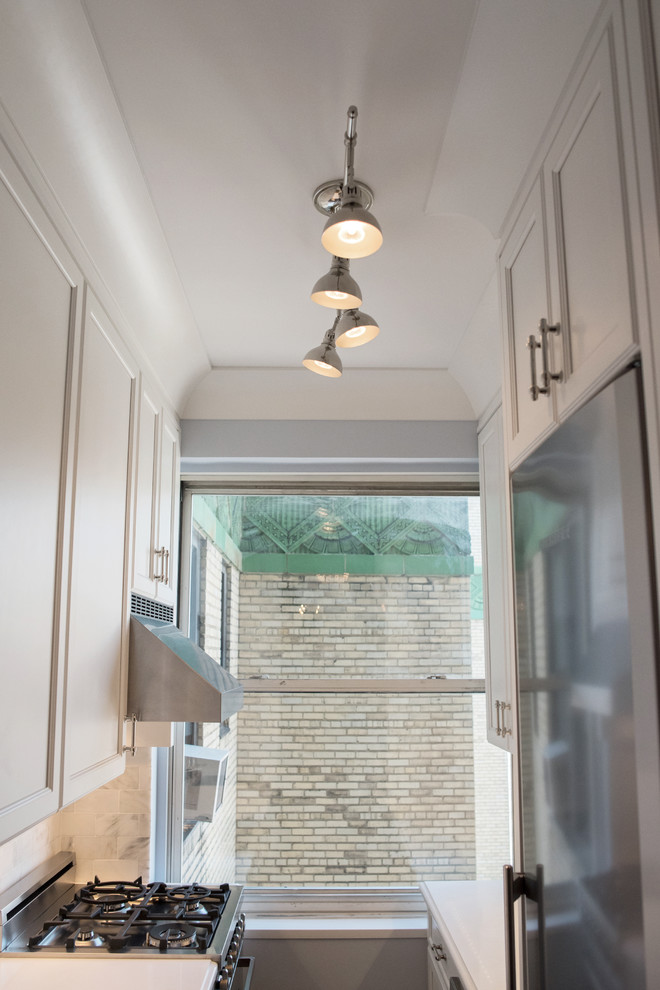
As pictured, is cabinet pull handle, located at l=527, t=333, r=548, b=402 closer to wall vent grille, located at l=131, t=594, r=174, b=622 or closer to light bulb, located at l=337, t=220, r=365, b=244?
light bulb, located at l=337, t=220, r=365, b=244

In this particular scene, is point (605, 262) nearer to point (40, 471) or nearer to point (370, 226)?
point (370, 226)

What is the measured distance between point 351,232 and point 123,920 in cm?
205

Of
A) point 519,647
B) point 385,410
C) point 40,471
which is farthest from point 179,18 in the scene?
point 385,410

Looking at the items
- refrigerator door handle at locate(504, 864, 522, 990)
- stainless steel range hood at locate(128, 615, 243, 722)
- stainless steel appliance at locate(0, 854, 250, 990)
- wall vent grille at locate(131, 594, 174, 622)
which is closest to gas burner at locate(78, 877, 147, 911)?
stainless steel appliance at locate(0, 854, 250, 990)

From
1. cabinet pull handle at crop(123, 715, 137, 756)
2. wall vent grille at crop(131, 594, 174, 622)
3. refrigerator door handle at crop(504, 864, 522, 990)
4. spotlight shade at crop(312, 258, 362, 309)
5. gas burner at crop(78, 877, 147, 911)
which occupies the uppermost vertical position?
spotlight shade at crop(312, 258, 362, 309)

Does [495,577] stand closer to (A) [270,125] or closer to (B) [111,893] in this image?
(B) [111,893]

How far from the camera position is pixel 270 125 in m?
1.74

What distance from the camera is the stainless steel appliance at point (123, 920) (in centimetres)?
214

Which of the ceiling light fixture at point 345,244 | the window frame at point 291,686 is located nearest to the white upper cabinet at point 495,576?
the window frame at point 291,686

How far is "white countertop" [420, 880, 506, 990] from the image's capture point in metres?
2.10

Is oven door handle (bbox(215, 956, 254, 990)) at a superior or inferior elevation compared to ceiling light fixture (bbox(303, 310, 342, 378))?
inferior

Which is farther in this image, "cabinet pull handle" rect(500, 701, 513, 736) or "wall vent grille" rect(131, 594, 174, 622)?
"cabinet pull handle" rect(500, 701, 513, 736)

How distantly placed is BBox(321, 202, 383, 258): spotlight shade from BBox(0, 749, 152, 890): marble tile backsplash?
1996mm

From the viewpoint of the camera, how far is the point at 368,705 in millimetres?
3449
